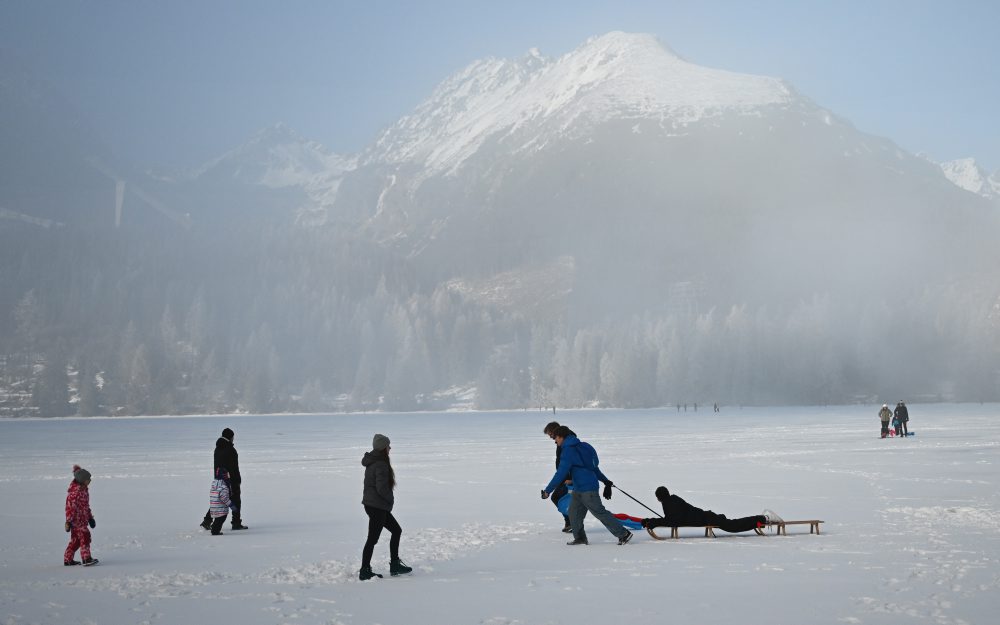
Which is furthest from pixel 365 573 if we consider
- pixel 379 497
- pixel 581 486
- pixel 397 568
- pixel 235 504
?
pixel 235 504

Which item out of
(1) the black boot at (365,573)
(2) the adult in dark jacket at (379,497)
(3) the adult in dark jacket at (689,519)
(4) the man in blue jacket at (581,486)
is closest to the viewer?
(1) the black boot at (365,573)

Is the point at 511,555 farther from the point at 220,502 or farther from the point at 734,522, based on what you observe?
the point at 220,502

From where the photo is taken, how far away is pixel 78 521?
1753 cm

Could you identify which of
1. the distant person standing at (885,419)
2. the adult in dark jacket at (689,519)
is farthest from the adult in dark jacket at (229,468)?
the distant person standing at (885,419)

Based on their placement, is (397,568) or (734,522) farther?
(734,522)

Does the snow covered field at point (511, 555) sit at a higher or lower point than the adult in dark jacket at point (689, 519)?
lower

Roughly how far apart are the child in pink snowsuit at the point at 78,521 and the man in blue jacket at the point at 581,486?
848 cm

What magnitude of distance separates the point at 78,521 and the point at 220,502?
4.44 meters

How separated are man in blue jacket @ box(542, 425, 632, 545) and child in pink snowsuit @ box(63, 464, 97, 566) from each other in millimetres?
8484

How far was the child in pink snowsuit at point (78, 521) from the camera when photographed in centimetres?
1738

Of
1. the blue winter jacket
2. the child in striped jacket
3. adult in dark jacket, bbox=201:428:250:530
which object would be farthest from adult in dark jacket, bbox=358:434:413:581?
adult in dark jacket, bbox=201:428:250:530

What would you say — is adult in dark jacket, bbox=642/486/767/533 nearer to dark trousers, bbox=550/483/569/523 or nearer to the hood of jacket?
dark trousers, bbox=550/483/569/523

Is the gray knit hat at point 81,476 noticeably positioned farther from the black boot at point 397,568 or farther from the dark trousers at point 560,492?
the dark trousers at point 560,492

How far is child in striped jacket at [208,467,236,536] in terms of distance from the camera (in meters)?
21.5
